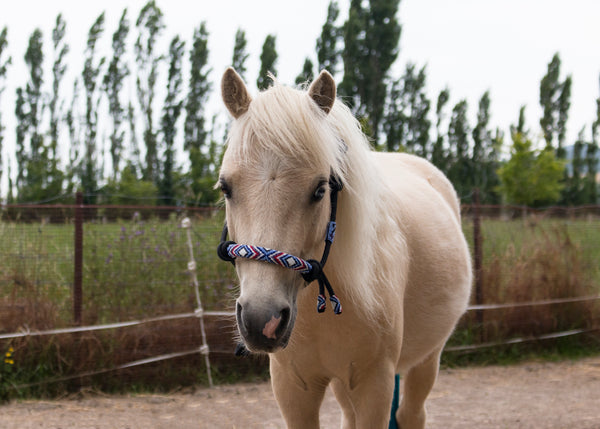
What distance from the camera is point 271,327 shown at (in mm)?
1299

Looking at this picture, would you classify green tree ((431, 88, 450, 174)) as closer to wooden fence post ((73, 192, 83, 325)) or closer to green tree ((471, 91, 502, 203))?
green tree ((471, 91, 502, 203))

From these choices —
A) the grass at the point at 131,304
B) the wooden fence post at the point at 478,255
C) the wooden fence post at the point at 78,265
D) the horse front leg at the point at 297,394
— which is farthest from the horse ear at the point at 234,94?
the wooden fence post at the point at 478,255

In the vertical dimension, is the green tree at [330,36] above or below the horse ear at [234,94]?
above

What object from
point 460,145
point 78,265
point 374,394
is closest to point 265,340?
Result: point 374,394

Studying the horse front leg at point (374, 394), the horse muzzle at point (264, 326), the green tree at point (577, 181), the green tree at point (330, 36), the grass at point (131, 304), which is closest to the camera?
the horse muzzle at point (264, 326)

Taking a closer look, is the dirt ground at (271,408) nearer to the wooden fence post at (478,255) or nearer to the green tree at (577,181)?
the wooden fence post at (478,255)

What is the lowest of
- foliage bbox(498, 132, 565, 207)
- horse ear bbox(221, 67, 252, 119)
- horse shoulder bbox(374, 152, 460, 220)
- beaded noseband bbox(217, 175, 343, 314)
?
beaded noseband bbox(217, 175, 343, 314)

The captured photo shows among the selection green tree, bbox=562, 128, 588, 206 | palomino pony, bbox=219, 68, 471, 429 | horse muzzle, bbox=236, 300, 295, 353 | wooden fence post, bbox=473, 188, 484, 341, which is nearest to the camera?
horse muzzle, bbox=236, 300, 295, 353

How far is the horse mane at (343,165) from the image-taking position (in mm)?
1494

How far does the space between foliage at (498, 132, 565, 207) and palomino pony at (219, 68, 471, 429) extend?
27.9m

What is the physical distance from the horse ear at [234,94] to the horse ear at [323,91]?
21 centimetres

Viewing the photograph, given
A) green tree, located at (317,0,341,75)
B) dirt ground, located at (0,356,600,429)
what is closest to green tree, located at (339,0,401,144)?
green tree, located at (317,0,341,75)

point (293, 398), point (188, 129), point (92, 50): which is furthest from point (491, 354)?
point (92, 50)

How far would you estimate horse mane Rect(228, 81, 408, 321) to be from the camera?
1.49 meters
